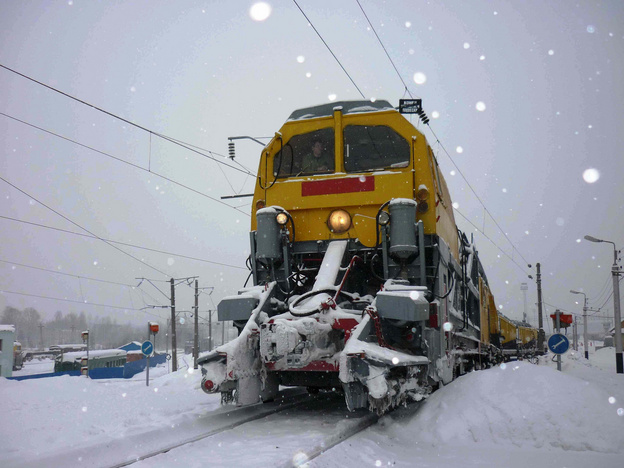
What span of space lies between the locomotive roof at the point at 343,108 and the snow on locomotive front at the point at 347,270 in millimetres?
25

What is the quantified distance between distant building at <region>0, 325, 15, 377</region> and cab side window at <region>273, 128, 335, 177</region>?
3287 cm

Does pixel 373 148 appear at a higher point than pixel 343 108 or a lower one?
lower

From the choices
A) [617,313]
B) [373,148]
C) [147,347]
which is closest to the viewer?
[373,148]

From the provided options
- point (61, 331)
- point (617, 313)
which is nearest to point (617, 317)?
point (617, 313)

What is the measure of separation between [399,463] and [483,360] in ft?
30.4

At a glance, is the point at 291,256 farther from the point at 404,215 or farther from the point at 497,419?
the point at 497,419

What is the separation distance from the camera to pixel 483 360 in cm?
1322

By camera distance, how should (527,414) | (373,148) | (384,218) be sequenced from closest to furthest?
1. (527,414)
2. (384,218)
3. (373,148)

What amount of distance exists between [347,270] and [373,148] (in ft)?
6.86

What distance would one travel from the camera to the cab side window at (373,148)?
7.48 m

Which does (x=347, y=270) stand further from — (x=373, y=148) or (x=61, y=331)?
(x=61, y=331)

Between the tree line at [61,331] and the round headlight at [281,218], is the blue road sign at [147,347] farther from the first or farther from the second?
the tree line at [61,331]

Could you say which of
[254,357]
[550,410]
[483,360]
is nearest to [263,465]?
[254,357]

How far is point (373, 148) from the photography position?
7.62m
